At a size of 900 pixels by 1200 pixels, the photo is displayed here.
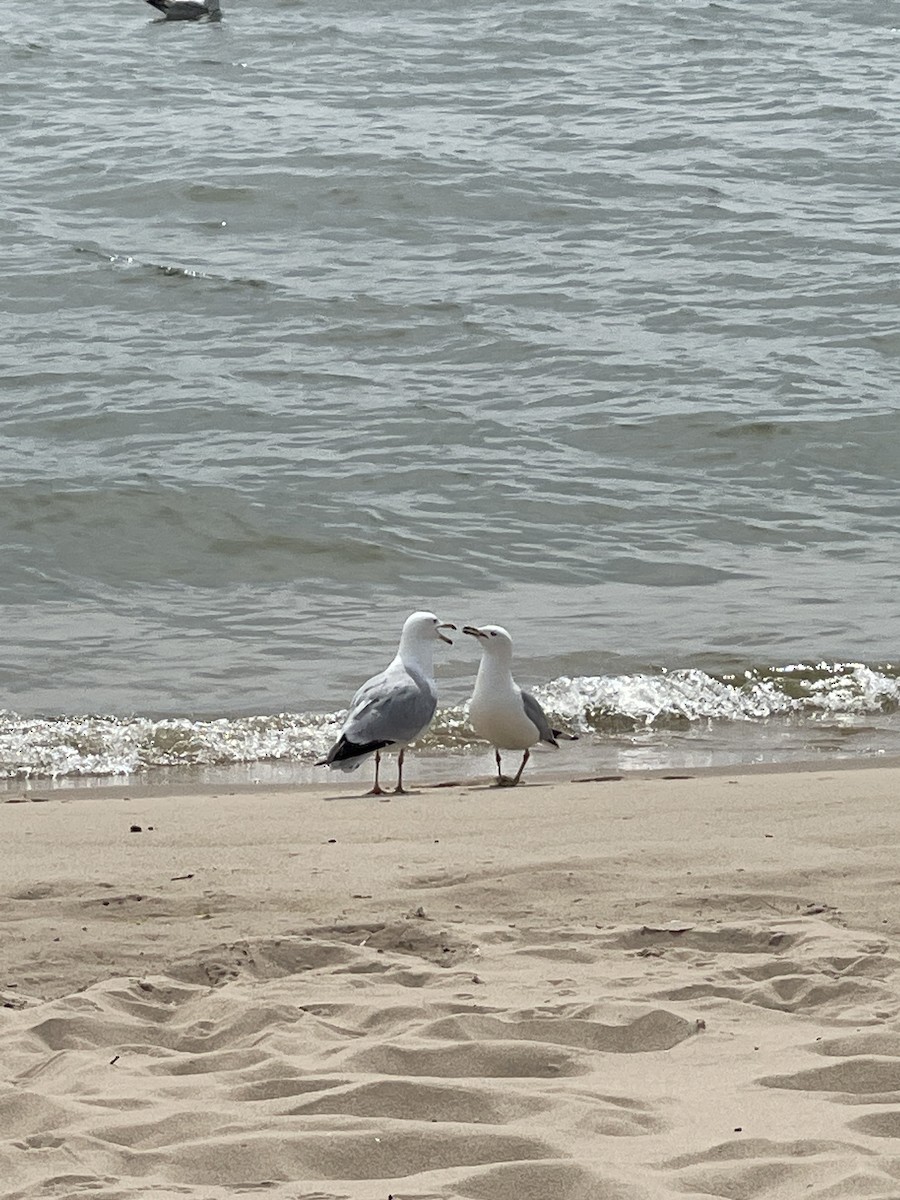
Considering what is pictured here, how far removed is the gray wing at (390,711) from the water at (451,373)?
0.94 metres

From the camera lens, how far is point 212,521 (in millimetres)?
9477

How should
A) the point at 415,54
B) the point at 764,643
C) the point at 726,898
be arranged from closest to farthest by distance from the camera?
the point at 726,898 < the point at 764,643 < the point at 415,54

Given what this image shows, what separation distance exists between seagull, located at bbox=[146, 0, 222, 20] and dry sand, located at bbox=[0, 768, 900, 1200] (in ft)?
60.5

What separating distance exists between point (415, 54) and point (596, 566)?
12849 mm

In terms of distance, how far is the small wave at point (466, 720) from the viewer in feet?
21.0

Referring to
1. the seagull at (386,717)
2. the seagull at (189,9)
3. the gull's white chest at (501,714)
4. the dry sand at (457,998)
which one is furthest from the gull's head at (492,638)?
the seagull at (189,9)

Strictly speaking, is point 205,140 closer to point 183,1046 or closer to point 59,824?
point 59,824

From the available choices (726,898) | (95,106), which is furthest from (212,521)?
(95,106)

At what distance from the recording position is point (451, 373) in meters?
12.1

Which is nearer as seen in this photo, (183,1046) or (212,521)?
(183,1046)

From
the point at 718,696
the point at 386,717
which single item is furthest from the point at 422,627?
the point at 718,696

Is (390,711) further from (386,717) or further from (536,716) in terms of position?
(536,716)

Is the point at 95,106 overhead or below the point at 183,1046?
overhead

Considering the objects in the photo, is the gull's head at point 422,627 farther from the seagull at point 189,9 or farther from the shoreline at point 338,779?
the seagull at point 189,9
